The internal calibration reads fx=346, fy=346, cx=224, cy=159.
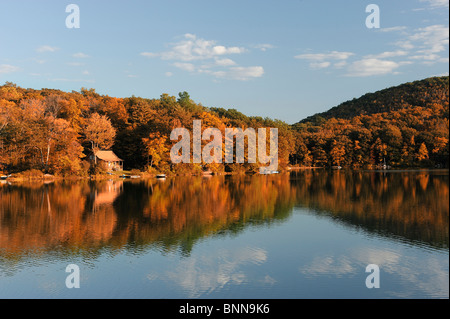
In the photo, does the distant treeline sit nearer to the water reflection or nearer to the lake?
the water reflection

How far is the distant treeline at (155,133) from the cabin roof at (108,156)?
1897 mm

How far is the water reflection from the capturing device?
1577 cm

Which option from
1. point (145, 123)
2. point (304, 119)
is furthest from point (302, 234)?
point (304, 119)

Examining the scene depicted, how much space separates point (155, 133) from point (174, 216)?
40.8 m

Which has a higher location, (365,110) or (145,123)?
(365,110)

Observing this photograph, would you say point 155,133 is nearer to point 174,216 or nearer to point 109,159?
point 109,159

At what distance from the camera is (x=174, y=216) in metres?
22.3

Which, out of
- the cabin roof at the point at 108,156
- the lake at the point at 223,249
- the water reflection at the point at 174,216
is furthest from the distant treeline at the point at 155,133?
the lake at the point at 223,249

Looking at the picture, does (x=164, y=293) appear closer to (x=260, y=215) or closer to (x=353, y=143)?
(x=260, y=215)

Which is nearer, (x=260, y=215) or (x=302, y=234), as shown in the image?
(x=302, y=234)

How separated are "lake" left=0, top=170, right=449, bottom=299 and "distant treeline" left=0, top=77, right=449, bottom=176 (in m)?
26.9

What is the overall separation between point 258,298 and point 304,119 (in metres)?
157

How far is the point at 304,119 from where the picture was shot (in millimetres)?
160750

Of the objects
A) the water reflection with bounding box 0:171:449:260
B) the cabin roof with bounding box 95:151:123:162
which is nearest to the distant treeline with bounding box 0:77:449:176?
the cabin roof with bounding box 95:151:123:162
